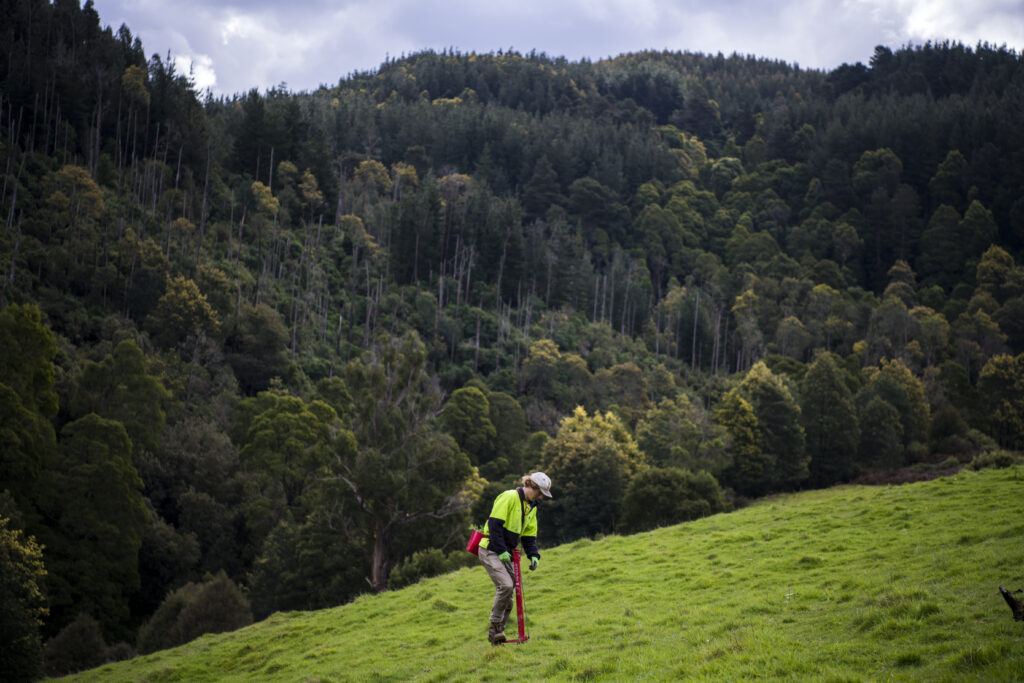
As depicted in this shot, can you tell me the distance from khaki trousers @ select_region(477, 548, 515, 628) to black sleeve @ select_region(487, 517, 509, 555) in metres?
0.17

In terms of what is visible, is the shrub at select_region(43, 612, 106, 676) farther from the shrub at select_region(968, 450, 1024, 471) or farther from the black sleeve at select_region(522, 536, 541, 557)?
the shrub at select_region(968, 450, 1024, 471)

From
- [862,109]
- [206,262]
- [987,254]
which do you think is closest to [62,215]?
[206,262]

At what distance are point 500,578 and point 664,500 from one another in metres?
30.7

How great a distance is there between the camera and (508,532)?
36.5 feet

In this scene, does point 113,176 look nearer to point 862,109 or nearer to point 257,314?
point 257,314

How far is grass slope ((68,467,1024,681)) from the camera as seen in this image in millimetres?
9281

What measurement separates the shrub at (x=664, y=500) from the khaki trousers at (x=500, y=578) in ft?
95.1

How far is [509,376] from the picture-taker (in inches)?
3354

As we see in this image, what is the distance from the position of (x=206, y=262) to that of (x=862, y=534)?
75459 mm

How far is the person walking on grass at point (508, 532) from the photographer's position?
432 inches

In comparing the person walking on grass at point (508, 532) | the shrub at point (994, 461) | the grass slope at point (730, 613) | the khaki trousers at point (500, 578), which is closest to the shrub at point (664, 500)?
the grass slope at point (730, 613)

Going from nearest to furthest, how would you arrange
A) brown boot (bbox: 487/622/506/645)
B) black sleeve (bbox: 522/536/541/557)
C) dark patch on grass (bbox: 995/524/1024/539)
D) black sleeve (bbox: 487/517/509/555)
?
black sleeve (bbox: 487/517/509/555), black sleeve (bbox: 522/536/541/557), brown boot (bbox: 487/622/506/645), dark patch on grass (bbox: 995/524/1024/539)

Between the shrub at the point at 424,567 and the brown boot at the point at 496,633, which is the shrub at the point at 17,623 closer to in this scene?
the shrub at the point at 424,567

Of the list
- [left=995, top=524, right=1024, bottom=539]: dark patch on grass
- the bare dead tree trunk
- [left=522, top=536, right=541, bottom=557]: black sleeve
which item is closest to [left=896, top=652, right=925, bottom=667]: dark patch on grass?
[left=522, top=536, right=541, bottom=557]: black sleeve
